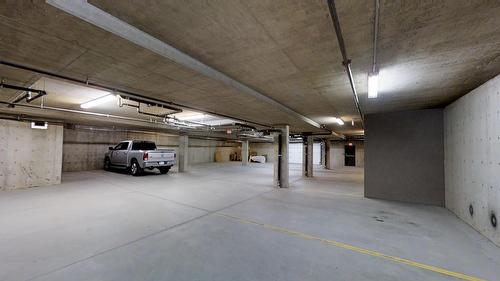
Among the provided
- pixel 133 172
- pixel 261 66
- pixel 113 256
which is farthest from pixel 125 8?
pixel 133 172

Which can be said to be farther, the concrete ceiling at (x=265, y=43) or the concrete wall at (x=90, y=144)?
the concrete wall at (x=90, y=144)

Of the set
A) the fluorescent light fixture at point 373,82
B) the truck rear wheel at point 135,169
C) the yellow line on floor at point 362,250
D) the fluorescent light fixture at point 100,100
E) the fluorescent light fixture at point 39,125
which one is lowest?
the yellow line on floor at point 362,250

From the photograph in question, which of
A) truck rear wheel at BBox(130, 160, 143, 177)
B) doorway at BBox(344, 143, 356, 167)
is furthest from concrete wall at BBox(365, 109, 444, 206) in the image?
doorway at BBox(344, 143, 356, 167)

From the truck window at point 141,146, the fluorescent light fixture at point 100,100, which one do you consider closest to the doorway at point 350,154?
the truck window at point 141,146

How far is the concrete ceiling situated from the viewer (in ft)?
6.16

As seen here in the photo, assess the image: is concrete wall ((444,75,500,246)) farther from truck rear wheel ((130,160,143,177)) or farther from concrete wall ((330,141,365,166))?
→ concrete wall ((330,141,365,166))

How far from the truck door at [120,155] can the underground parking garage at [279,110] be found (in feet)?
14.6

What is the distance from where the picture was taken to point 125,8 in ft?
6.20

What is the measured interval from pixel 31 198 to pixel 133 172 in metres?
4.81

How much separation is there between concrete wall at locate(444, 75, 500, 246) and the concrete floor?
13.8 inches

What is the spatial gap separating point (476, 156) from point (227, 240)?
5056mm

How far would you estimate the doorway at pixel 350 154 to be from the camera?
19.9 m

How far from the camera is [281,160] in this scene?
852 centimetres

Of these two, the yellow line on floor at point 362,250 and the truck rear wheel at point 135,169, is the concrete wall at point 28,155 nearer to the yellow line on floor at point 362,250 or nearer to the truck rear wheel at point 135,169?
the truck rear wheel at point 135,169
